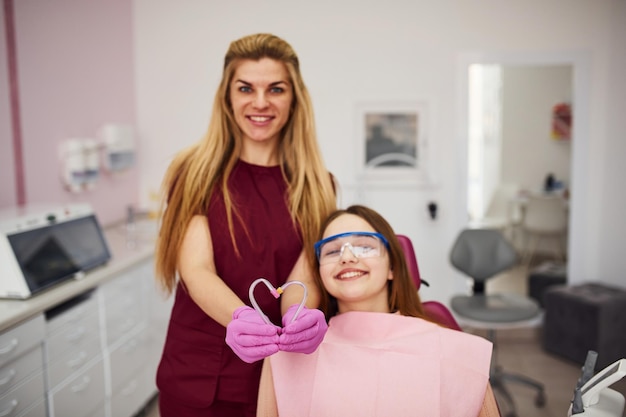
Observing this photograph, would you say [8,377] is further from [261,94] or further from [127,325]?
[261,94]

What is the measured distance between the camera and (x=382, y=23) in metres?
1.58

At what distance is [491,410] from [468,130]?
2.78 ft

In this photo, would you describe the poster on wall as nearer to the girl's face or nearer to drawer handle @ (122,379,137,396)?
drawer handle @ (122,379,137,396)

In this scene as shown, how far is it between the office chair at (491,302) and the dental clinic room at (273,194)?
0.49 meters

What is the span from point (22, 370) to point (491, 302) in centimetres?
213

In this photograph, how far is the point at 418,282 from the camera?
1510mm

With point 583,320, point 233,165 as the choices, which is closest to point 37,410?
point 233,165

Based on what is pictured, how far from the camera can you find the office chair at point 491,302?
285 cm

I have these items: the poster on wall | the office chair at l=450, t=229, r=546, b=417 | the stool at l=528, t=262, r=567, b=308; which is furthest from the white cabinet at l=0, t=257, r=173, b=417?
the poster on wall

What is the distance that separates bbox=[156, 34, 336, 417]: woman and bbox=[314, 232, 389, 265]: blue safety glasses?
0.04m

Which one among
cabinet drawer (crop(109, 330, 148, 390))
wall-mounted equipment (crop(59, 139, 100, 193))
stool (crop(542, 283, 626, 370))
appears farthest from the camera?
stool (crop(542, 283, 626, 370))

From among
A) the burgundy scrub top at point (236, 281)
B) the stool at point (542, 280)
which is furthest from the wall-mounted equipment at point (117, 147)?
the stool at point (542, 280)

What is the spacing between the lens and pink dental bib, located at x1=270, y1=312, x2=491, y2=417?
137 cm

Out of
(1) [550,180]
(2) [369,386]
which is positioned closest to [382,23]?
(2) [369,386]
